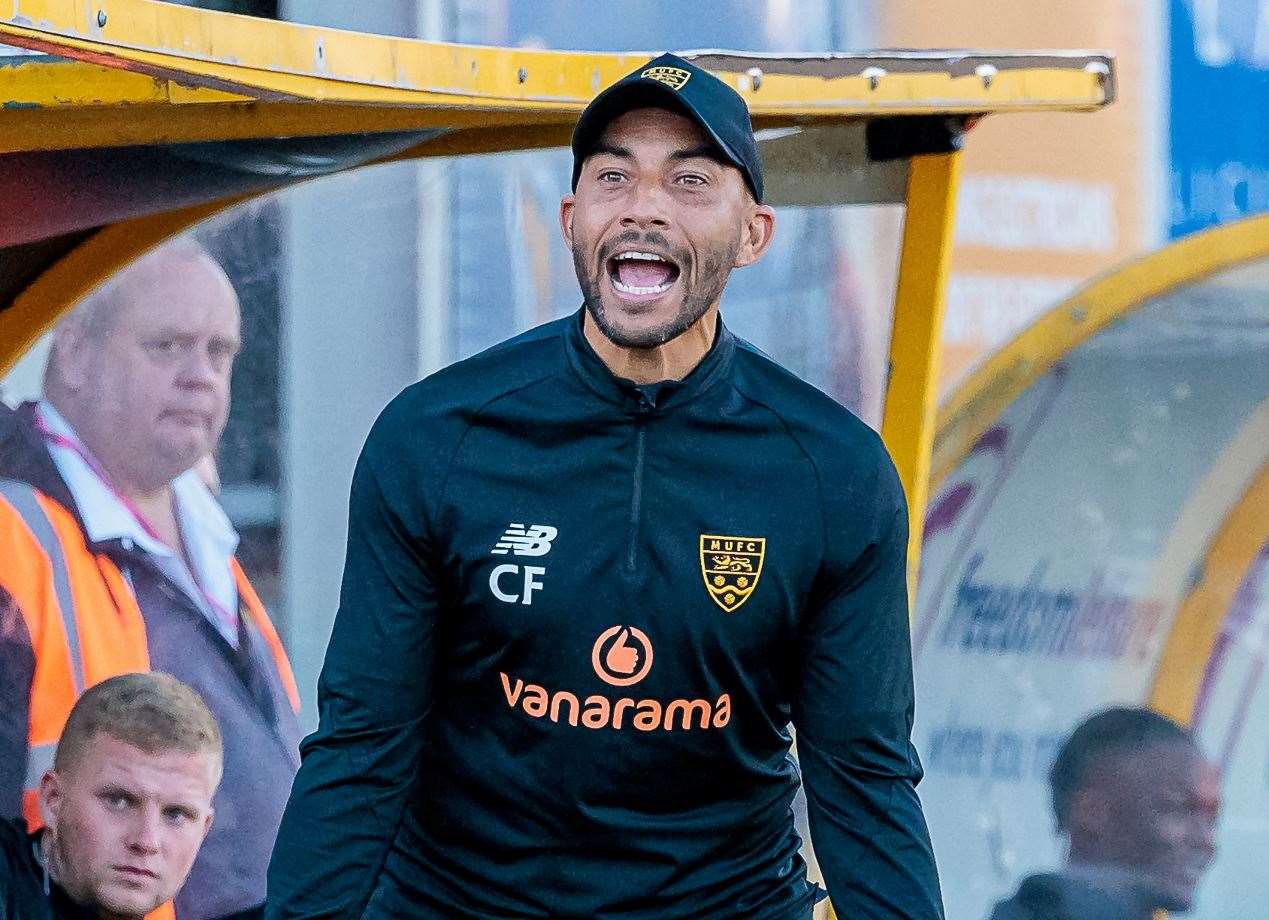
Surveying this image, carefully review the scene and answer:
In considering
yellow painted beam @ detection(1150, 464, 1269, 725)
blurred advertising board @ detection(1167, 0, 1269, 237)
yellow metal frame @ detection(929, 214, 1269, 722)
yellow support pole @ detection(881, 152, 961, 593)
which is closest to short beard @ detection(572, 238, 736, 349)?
yellow support pole @ detection(881, 152, 961, 593)

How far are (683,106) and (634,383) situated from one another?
278 millimetres

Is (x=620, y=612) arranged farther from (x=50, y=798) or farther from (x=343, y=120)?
(x=50, y=798)

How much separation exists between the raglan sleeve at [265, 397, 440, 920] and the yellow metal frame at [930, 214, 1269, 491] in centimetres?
261

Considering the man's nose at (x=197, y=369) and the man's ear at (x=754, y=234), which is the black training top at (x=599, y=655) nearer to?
the man's ear at (x=754, y=234)

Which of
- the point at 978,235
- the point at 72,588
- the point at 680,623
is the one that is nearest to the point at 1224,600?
the point at 978,235

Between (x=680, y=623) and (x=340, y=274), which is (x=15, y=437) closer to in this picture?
(x=340, y=274)

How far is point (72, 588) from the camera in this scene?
124 inches

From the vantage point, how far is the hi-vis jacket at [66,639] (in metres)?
3.12

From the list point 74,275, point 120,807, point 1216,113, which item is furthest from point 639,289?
point 1216,113

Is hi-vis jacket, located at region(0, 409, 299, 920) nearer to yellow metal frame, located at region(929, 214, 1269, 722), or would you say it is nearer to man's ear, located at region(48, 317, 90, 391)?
man's ear, located at region(48, 317, 90, 391)

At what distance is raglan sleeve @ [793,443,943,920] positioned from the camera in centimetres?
213

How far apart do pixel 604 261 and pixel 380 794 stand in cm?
57

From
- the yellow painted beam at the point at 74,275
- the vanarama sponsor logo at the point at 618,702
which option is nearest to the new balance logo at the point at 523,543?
the vanarama sponsor logo at the point at 618,702

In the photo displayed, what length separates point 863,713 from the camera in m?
2.14
